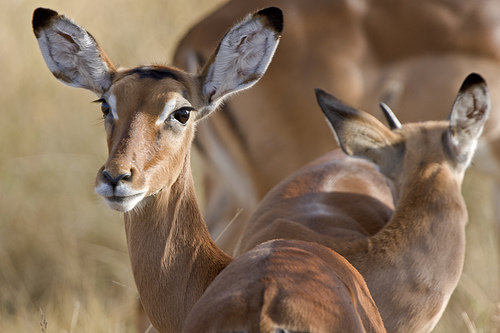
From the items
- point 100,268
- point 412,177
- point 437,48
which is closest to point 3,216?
point 100,268

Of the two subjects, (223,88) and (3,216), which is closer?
(223,88)

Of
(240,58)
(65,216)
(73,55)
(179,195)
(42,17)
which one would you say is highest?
(42,17)

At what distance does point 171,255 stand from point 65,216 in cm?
351

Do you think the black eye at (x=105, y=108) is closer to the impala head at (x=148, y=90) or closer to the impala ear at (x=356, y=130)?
the impala head at (x=148, y=90)

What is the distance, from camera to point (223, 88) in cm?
395

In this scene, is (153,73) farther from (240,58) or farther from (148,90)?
(240,58)

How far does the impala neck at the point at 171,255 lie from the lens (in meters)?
3.62

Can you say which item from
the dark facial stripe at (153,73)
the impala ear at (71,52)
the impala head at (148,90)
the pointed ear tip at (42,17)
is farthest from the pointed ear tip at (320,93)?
the pointed ear tip at (42,17)

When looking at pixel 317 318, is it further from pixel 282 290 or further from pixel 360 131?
pixel 360 131

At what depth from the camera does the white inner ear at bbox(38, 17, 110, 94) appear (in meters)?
3.90

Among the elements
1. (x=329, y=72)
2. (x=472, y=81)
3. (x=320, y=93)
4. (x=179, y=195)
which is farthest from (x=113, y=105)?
(x=329, y=72)

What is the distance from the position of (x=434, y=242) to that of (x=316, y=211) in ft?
1.83

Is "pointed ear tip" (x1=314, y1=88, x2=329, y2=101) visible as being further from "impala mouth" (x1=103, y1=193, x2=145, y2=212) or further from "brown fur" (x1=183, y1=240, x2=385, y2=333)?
"brown fur" (x1=183, y1=240, x2=385, y2=333)

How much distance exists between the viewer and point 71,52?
4043mm
